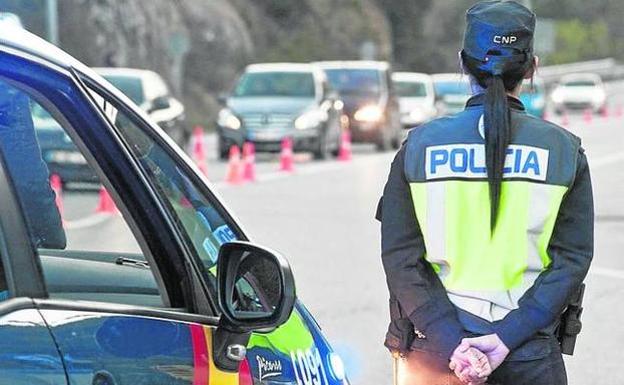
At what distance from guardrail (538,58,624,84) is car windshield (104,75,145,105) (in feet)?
178

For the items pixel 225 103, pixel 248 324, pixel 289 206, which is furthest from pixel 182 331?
pixel 225 103

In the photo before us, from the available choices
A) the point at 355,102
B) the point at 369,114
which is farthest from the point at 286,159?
the point at 355,102

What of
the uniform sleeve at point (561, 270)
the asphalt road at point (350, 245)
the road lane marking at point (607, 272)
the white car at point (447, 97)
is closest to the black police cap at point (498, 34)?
the uniform sleeve at point (561, 270)

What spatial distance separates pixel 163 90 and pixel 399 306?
2165cm

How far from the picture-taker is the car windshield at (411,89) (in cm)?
4139

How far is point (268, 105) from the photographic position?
27547 mm

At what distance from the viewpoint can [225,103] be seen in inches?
1097

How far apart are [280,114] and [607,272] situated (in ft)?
49.8

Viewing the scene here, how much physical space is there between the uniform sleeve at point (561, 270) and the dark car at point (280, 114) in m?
23.4

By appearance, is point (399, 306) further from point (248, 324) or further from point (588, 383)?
point (588, 383)

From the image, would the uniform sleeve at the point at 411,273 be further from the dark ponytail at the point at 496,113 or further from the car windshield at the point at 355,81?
the car windshield at the point at 355,81

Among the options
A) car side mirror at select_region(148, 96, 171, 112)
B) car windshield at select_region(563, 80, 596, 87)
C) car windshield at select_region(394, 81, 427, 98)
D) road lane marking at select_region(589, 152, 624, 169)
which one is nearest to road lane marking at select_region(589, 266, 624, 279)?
car side mirror at select_region(148, 96, 171, 112)

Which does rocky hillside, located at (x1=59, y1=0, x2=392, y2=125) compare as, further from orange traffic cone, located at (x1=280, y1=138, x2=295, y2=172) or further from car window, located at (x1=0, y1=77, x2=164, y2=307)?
car window, located at (x1=0, y1=77, x2=164, y2=307)

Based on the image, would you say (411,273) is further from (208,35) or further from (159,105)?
(208,35)
